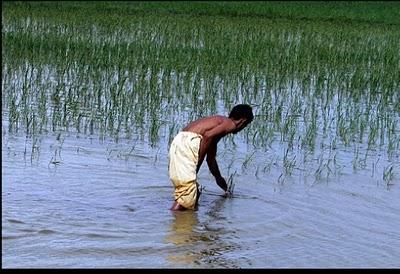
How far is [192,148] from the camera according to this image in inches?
249

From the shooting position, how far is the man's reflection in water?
5.29m

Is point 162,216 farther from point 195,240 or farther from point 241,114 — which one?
point 241,114

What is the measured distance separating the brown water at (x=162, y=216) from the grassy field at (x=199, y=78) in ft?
2.09

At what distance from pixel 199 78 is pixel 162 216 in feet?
18.1

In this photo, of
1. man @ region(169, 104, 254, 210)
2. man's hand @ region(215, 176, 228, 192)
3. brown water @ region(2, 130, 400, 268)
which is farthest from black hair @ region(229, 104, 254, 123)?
brown water @ region(2, 130, 400, 268)

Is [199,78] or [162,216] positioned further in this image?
[199,78]

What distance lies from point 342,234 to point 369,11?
21.1 metres

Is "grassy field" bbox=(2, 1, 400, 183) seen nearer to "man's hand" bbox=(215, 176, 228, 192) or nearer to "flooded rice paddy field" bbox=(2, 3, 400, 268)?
"flooded rice paddy field" bbox=(2, 3, 400, 268)

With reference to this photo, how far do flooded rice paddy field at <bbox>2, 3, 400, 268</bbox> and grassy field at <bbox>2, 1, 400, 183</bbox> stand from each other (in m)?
0.04

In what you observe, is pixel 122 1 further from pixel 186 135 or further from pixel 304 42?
pixel 186 135

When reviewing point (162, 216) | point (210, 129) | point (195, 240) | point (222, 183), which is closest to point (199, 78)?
point (222, 183)

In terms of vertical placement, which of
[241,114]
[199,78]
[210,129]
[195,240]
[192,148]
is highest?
[199,78]

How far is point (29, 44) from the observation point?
13.9 m

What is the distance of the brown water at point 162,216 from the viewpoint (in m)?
5.35
